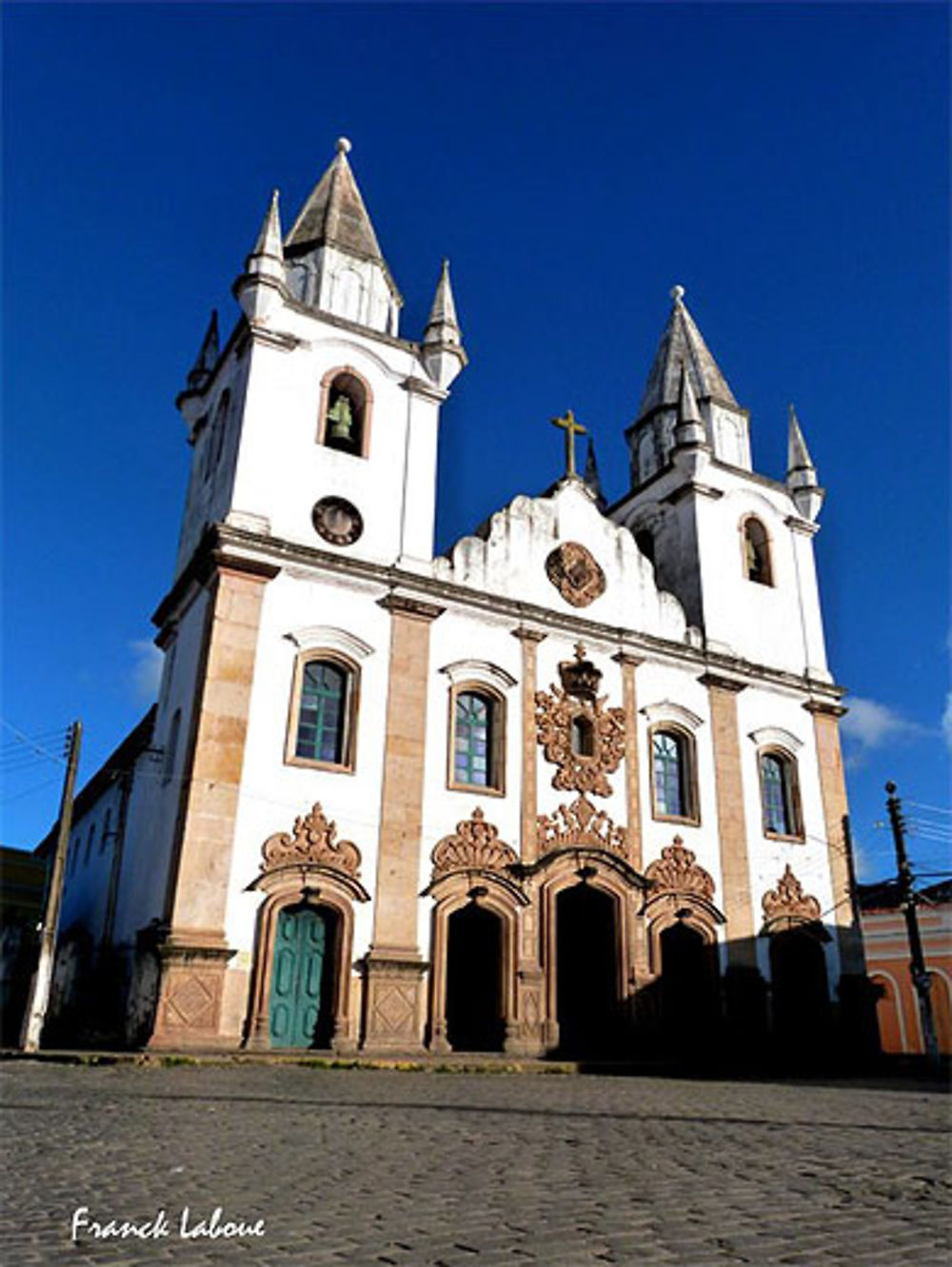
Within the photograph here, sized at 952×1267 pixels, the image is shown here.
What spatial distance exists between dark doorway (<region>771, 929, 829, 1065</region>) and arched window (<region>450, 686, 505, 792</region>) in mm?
7496

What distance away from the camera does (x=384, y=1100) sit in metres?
10.5

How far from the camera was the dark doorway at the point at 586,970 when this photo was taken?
1859cm

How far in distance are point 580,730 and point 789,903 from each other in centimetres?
628

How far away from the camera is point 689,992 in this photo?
1988cm

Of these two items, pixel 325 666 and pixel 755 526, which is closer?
pixel 325 666

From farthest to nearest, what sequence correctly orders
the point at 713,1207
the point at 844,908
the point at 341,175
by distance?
the point at 341,175 → the point at 844,908 → the point at 713,1207

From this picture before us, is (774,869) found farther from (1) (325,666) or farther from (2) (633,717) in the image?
(1) (325,666)

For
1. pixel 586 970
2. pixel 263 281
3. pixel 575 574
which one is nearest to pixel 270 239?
pixel 263 281

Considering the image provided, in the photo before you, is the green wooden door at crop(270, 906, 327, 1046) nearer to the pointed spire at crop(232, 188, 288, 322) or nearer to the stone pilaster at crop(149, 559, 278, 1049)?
the stone pilaster at crop(149, 559, 278, 1049)

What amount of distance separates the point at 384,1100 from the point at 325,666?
894 cm

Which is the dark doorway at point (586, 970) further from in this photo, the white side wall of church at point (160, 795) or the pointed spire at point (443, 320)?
the pointed spire at point (443, 320)

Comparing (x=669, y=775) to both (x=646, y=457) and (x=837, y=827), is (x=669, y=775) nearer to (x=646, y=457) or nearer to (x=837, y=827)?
(x=837, y=827)

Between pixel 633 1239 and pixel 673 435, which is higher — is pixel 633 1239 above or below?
below

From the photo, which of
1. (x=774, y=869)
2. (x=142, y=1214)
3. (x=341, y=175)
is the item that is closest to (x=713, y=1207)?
(x=142, y=1214)
